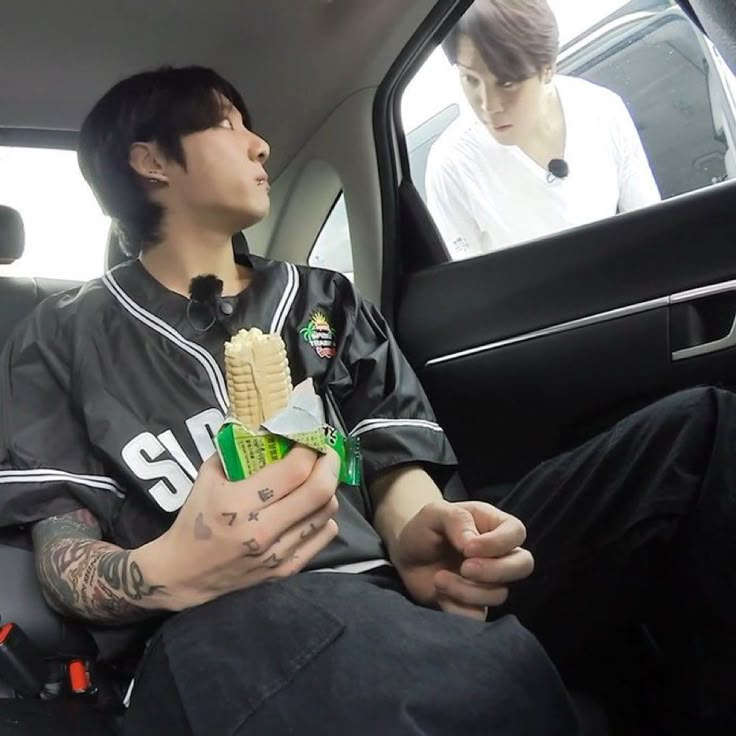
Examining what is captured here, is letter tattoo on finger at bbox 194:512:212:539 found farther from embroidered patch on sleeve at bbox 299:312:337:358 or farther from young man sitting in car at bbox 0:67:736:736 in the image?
embroidered patch on sleeve at bbox 299:312:337:358

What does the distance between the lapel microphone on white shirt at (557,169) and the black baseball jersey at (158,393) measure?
1.57 feet

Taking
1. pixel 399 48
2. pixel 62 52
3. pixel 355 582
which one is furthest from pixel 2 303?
pixel 355 582

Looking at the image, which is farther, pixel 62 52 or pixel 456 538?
pixel 62 52

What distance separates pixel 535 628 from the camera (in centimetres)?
99

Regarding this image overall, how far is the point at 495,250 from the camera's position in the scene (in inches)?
64.6

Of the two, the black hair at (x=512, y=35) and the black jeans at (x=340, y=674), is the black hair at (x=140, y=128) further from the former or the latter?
the black jeans at (x=340, y=674)

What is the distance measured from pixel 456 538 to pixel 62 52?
1.17m

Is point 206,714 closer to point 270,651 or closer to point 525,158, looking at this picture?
point 270,651

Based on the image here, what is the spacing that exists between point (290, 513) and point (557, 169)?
1.01m

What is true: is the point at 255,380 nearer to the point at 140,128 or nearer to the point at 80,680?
the point at 80,680

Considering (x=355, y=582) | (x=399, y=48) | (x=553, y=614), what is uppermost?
(x=399, y=48)

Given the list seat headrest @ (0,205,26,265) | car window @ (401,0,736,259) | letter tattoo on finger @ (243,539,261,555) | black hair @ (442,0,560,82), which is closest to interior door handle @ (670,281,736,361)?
car window @ (401,0,736,259)

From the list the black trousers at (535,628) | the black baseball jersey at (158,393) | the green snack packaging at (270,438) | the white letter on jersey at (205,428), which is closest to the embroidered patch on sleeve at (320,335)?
the black baseball jersey at (158,393)

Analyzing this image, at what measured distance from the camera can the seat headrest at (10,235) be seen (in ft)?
5.08
